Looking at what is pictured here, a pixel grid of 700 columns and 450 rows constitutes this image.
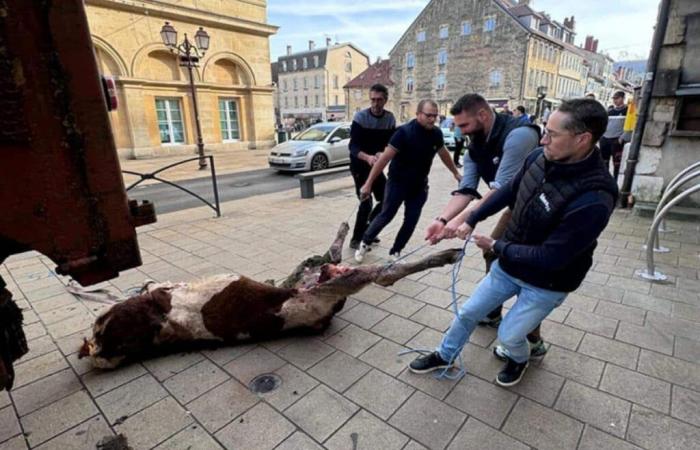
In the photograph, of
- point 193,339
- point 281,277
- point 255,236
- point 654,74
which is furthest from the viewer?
point 654,74

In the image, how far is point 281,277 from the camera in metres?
4.07

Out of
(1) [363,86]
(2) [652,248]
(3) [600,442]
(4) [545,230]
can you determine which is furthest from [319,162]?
(1) [363,86]

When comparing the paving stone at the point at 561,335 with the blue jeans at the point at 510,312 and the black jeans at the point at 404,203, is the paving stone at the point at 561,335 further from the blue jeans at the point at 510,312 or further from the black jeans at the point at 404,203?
the black jeans at the point at 404,203

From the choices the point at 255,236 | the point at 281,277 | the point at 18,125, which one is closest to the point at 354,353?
the point at 281,277

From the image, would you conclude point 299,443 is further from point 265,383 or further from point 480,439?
point 480,439

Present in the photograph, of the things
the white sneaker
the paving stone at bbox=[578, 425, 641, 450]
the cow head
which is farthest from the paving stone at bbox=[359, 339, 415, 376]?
the white sneaker

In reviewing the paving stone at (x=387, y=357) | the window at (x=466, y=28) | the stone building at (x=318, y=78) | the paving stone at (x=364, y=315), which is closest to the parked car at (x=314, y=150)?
the paving stone at (x=364, y=315)

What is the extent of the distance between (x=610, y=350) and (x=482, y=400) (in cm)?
119

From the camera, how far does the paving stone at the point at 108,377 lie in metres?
2.37

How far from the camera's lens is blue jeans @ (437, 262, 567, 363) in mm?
2076

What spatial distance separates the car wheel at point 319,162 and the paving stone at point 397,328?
9.70 m

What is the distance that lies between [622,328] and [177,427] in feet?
10.7

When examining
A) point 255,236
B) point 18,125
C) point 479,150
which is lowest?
point 255,236

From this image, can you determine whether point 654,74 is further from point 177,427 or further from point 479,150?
point 177,427
